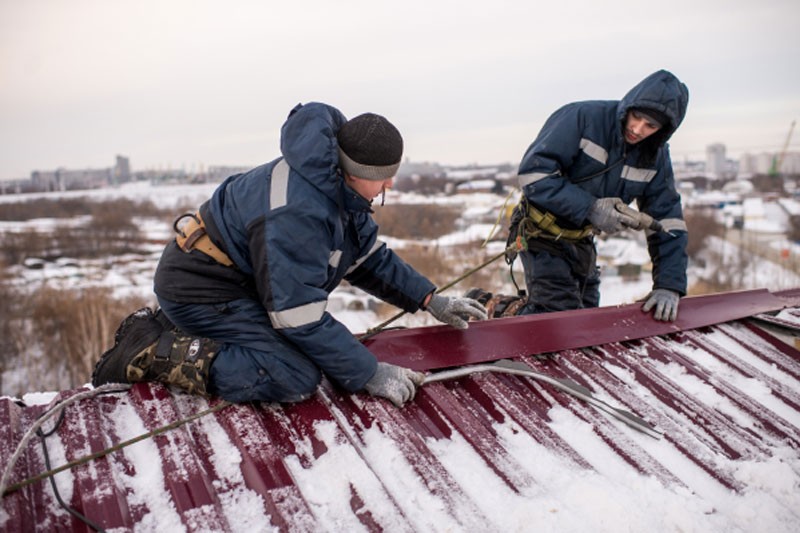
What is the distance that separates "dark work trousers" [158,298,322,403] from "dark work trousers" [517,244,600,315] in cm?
230

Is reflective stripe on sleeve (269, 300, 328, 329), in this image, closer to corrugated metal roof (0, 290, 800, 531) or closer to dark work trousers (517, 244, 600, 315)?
corrugated metal roof (0, 290, 800, 531)

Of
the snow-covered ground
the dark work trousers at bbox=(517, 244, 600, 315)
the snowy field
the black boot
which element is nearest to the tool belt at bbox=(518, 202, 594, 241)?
the dark work trousers at bbox=(517, 244, 600, 315)

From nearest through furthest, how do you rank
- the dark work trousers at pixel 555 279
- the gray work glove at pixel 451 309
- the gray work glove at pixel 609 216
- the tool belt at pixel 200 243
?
the tool belt at pixel 200 243
the gray work glove at pixel 451 309
the gray work glove at pixel 609 216
the dark work trousers at pixel 555 279

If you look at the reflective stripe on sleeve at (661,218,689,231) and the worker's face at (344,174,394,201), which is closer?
the worker's face at (344,174,394,201)

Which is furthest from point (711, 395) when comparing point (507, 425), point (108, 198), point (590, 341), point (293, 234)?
point (108, 198)

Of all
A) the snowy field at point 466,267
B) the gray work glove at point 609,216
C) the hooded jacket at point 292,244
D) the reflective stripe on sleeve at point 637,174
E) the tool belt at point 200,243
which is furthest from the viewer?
the snowy field at point 466,267

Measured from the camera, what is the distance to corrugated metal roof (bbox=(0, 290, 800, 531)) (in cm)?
204

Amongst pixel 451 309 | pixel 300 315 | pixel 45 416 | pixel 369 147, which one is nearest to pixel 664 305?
pixel 451 309

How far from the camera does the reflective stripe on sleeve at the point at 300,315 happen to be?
2.47 meters

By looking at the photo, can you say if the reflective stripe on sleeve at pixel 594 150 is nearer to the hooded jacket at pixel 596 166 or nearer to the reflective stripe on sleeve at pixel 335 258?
the hooded jacket at pixel 596 166

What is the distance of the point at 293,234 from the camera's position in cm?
241

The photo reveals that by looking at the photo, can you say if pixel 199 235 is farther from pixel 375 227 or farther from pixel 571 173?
pixel 571 173

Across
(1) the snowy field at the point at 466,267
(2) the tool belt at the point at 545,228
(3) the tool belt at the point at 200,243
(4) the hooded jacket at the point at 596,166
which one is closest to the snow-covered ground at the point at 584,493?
(3) the tool belt at the point at 200,243

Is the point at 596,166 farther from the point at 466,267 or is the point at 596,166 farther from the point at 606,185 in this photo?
the point at 466,267
